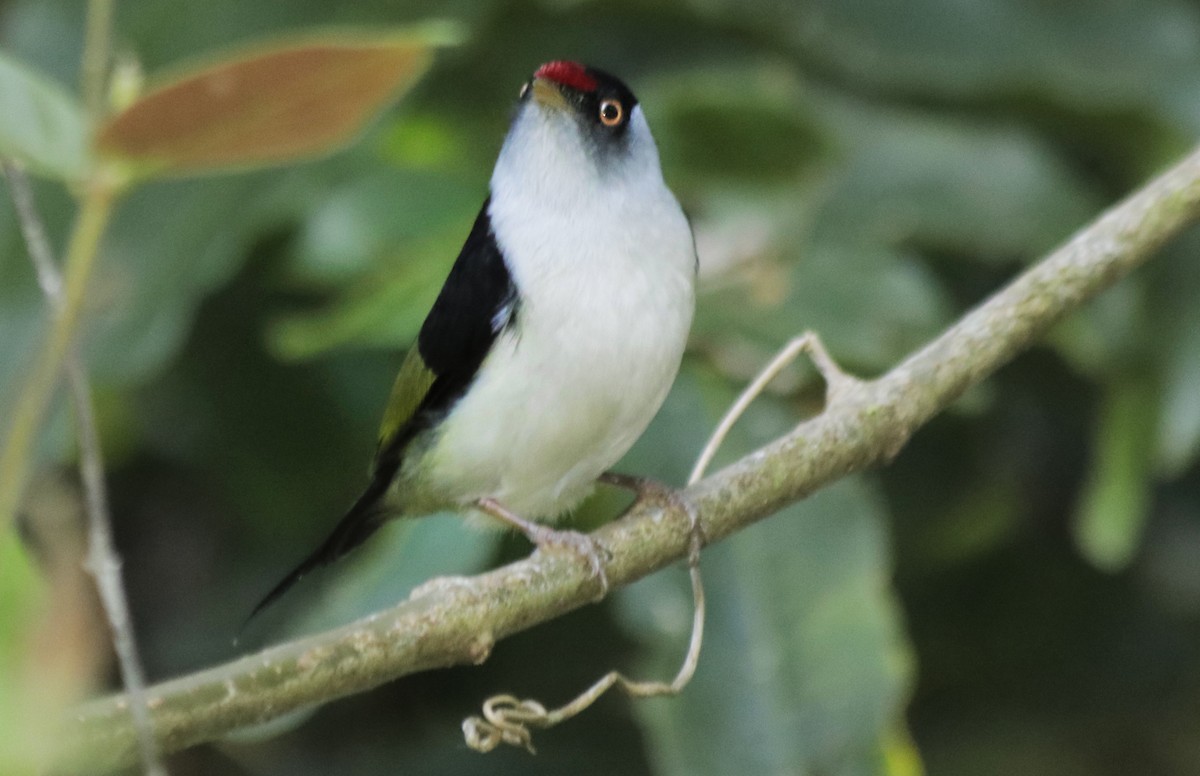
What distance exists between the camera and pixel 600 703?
114 inches

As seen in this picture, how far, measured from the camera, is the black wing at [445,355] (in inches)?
69.2

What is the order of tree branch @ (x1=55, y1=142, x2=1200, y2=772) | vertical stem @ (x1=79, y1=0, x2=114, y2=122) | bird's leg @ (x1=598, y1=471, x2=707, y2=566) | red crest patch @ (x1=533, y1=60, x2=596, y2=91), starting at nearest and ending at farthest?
1. vertical stem @ (x1=79, y1=0, x2=114, y2=122)
2. tree branch @ (x1=55, y1=142, x2=1200, y2=772)
3. bird's leg @ (x1=598, y1=471, x2=707, y2=566)
4. red crest patch @ (x1=533, y1=60, x2=596, y2=91)

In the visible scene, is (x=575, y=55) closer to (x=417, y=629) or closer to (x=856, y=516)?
(x=856, y=516)

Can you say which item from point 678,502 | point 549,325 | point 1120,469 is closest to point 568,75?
point 549,325

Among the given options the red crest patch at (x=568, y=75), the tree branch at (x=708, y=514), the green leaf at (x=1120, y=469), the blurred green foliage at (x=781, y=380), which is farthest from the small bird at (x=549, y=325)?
the green leaf at (x=1120, y=469)

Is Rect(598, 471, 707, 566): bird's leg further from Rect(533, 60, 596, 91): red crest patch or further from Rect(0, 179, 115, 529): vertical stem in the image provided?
Rect(0, 179, 115, 529): vertical stem

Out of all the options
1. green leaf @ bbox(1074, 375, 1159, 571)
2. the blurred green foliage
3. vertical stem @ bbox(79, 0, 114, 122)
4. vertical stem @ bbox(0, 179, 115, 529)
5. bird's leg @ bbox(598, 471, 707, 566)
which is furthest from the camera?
green leaf @ bbox(1074, 375, 1159, 571)

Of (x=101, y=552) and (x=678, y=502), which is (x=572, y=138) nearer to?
(x=678, y=502)

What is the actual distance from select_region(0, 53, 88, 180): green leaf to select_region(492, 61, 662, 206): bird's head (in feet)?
3.44

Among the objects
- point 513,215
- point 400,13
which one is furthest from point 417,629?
point 400,13

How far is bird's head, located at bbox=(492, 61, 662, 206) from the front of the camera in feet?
5.98

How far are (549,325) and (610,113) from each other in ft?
1.14

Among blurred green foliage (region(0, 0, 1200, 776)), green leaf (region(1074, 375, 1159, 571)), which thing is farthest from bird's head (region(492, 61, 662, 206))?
green leaf (region(1074, 375, 1159, 571))

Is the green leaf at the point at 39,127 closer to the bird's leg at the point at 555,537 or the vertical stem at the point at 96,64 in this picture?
the vertical stem at the point at 96,64
